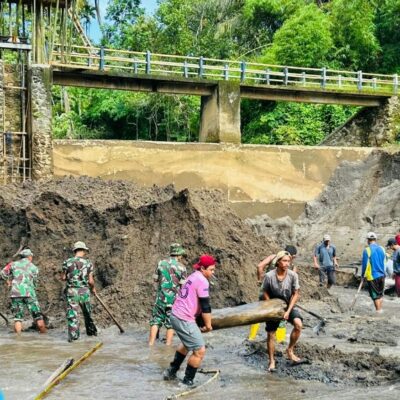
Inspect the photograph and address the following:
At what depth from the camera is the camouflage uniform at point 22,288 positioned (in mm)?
14578

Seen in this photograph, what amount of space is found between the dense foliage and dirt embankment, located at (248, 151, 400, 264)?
695 cm

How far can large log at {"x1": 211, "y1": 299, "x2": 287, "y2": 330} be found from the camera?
1059 cm

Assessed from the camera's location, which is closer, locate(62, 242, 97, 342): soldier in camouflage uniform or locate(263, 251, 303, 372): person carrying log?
locate(263, 251, 303, 372): person carrying log

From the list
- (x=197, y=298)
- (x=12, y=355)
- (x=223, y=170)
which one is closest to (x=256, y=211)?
(x=223, y=170)

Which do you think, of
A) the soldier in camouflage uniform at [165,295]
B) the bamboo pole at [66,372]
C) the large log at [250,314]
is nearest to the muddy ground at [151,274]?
the bamboo pole at [66,372]

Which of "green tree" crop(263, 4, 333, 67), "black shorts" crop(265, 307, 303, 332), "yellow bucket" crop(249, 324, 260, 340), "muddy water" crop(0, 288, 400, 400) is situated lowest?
"muddy water" crop(0, 288, 400, 400)

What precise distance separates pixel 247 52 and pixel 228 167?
1507cm

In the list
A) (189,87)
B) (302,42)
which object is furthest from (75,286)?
(302,42)

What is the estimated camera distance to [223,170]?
3180 cm

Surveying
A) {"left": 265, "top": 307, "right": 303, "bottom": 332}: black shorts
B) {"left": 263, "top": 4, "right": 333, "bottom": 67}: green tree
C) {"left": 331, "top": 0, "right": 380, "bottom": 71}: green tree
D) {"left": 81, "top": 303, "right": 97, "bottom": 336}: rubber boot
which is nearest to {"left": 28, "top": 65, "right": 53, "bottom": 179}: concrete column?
A: {"left": 81, "top": 303, "right": 97, "bottom": 336}: rubber boot

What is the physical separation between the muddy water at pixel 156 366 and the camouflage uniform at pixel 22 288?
448 millimetres

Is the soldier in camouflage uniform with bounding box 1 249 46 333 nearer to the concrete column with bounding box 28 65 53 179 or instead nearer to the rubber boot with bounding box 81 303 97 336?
the rubber boot with bounding box 81 303 97 336

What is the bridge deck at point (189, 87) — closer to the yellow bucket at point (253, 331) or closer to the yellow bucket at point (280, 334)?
the yellow bucket at point (253, 331)

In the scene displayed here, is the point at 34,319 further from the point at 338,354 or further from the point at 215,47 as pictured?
the point at 215,47
